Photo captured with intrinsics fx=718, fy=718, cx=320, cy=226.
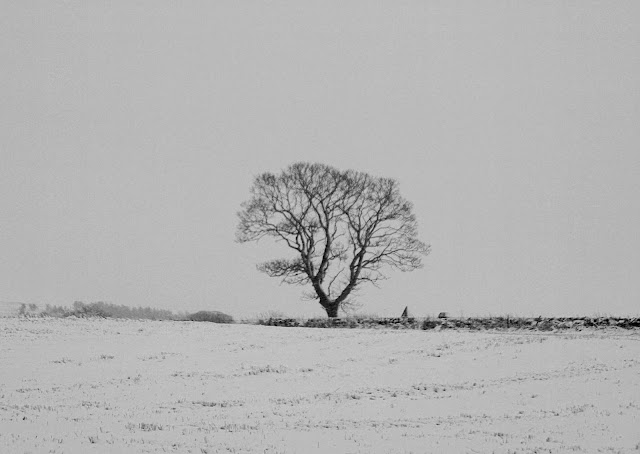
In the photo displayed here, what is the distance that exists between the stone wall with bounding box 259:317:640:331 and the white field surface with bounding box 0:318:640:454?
1.30 metres

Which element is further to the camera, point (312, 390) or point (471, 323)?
point (471, 323)

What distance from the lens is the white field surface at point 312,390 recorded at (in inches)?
583

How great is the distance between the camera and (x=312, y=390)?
74.0 feet

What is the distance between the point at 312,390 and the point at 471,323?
17181 millimetres

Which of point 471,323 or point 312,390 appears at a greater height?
point 471,323

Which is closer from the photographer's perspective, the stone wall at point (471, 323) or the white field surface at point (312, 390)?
the white field surface at point (312, 390)

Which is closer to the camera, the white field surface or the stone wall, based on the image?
the white field surface

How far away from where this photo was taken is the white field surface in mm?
14820

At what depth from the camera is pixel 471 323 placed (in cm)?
3766

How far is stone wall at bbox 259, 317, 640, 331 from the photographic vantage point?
1343 inches

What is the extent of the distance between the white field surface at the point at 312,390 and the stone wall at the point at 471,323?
4.27ft

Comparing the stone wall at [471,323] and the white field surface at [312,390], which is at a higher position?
the stone wall at [471,323]

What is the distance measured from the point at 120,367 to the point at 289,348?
758cm

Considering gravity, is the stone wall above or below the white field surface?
above
